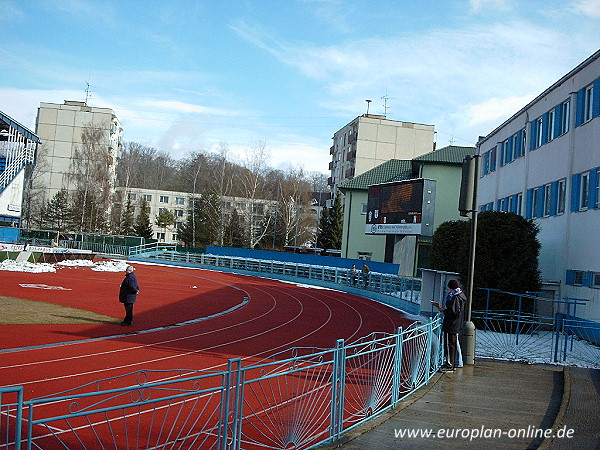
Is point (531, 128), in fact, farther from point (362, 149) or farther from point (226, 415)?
point (362, 149)

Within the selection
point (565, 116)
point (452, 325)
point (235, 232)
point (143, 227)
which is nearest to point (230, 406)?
point (452, 325)

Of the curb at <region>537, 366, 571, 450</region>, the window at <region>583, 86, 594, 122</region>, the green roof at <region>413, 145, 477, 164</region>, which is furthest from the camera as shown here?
the green roof at <region>413, 145, 477, 164</region>

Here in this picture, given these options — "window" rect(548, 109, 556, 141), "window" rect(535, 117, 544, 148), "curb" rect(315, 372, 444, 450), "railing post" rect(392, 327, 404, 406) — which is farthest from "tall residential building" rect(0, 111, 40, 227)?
"railing post" rect(392, 327, 404, 406)

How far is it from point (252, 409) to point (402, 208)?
3639 cm

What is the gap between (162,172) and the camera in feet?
398

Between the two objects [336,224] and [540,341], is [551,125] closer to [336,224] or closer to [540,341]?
[540,341]

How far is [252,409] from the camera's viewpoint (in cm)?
787

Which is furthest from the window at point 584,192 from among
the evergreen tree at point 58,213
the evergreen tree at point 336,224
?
the evergreen tree at point 58,213

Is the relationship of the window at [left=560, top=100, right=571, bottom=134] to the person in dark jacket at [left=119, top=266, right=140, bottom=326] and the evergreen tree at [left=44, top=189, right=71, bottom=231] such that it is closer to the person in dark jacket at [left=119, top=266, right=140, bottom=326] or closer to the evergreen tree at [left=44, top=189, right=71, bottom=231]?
the person in dark jacket at [left=119, top=266, right=140, bottom=326]

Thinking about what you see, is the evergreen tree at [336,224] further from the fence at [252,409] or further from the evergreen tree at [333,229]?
the fence at [252,409]

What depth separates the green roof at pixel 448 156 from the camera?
56.1m

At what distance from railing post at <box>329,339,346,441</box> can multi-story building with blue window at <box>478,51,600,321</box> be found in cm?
1359

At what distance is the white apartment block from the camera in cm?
8231

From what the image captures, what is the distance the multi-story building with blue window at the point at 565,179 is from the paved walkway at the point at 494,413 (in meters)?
8.18
